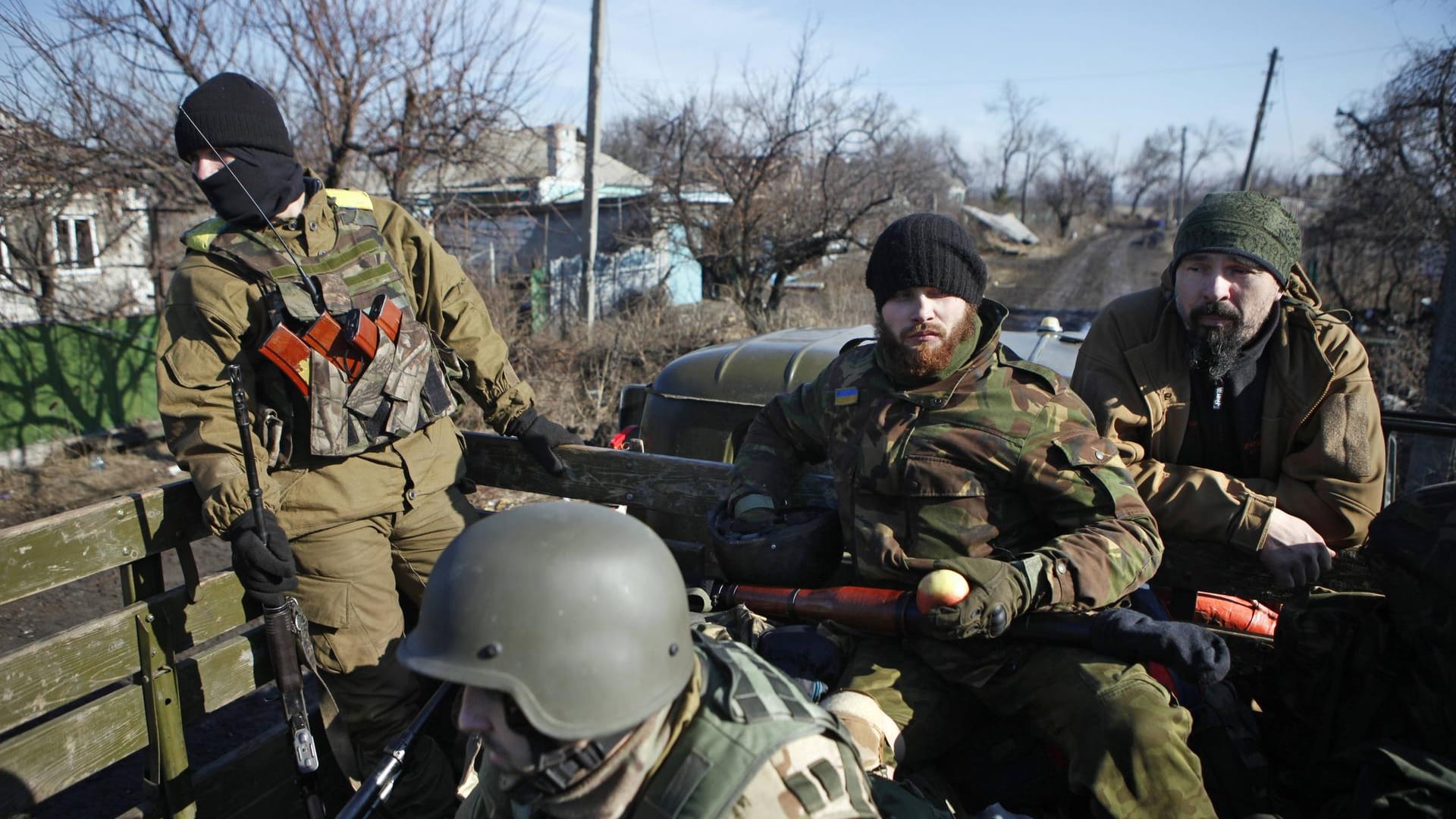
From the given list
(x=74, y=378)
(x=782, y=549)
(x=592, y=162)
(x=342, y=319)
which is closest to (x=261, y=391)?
(x=342, y=319)

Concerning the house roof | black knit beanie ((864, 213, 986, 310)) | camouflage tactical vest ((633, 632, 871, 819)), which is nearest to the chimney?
the house roof

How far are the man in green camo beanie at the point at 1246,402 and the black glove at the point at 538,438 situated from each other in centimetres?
183

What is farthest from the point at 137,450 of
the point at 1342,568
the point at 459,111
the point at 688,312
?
the point at 1342,568

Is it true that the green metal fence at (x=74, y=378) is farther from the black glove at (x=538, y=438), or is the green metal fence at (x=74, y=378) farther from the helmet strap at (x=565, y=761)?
the helmet strap at (x=565, y=761)

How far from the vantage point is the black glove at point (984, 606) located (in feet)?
7.34

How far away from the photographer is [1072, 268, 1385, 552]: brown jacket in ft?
8.75

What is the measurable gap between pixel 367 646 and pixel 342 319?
3.37 ft

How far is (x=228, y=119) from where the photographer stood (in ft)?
9.46

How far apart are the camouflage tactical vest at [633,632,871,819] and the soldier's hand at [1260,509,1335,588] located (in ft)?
5.35

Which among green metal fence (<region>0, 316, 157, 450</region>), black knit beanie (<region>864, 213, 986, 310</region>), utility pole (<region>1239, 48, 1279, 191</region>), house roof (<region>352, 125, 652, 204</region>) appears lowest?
green metal fence (<region>0, 316, 157, 450</region>)

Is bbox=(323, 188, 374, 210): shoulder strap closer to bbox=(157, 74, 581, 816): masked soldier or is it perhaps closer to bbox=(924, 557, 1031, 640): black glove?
bbox=(157, 74, 581, 816): masked soldier

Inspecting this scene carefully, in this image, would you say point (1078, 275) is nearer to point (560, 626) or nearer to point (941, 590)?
point (941, 590)

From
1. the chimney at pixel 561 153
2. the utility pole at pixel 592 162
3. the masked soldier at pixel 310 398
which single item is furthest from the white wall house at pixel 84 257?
the masked soldier at pixel 310 398

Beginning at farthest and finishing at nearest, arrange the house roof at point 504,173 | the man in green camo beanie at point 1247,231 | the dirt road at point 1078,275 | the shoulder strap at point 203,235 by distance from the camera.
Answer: the dirt road at point 1078,275 → the house roof at point 504,173 → the shoulder strap at point 203,235 → the man in green camo beanie at point 1247,231
